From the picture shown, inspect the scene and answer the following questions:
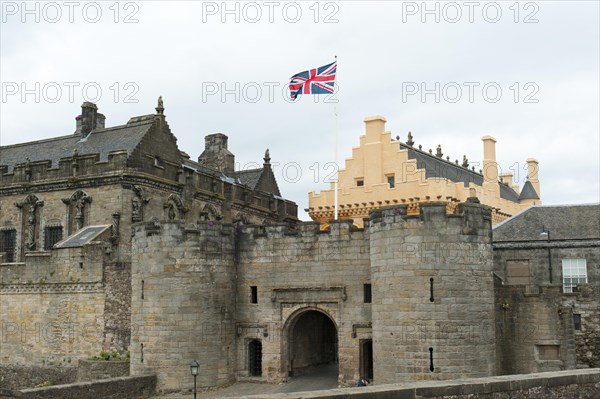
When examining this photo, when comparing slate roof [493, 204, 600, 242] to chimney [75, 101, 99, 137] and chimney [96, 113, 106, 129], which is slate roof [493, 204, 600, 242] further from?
chimney [96, 113, 106, 129]

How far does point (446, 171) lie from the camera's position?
44.7 meters

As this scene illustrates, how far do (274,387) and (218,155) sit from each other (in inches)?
1009

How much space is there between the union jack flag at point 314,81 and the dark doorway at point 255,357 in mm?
10785

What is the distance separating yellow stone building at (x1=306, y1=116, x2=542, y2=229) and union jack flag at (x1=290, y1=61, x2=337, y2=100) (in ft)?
29.3

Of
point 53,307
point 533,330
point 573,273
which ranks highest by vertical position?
point 573,273

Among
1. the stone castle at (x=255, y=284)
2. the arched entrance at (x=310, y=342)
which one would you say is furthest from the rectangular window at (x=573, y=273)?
the arched entrance at (x=310, y=342)

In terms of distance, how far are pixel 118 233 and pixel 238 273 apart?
7934mm

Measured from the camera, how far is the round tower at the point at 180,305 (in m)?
25.2

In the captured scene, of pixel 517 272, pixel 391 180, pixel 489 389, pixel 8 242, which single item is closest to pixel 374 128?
pixel 391 180

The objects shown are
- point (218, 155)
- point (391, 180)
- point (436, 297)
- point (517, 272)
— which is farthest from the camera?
point (218, 155)

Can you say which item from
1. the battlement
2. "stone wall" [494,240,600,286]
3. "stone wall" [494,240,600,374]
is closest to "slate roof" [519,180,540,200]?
"stone wall" [494,240,600,286]

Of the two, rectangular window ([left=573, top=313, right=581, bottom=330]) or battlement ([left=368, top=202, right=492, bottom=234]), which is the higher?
battlement ([left=368, top=202, right=492, bottom=234])

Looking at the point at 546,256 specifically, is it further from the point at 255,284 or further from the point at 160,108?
the point at 160,108

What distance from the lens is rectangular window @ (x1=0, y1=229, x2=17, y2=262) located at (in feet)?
121
